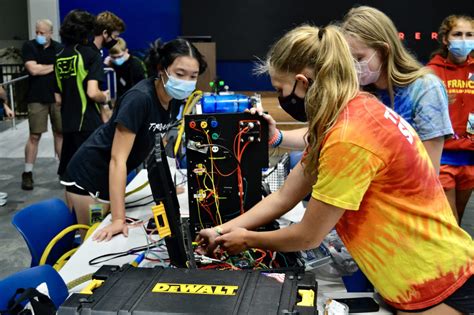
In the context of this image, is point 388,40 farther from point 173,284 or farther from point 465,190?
point 465,190

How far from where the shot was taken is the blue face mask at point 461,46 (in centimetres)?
313

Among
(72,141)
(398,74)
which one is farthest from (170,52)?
(72,141)

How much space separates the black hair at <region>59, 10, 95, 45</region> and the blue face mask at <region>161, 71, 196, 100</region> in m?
1.87

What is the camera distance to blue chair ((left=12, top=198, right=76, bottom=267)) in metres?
2.34

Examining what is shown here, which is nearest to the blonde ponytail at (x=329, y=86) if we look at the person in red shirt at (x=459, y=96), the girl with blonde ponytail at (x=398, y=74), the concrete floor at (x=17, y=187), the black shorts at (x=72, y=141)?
the girl with blonde ponytail at (x=398, y=74)

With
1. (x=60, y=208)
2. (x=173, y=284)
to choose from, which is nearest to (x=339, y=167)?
(x=173, y=284)

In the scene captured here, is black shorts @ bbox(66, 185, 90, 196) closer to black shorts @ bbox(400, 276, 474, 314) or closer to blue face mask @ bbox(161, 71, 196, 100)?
blue face mask @ bbox(161, 71, 196, 100)

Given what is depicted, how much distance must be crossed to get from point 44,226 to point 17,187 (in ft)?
10.5

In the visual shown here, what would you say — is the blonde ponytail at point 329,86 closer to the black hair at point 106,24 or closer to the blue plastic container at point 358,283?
the blue plastic container at point 358,283

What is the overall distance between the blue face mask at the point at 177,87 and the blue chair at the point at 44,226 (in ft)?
2.51

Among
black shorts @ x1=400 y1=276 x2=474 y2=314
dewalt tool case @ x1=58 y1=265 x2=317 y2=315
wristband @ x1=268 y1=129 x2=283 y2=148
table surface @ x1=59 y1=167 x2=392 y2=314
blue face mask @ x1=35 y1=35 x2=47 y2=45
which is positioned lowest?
table surface @ x1=59 y1=167 x2=392 y2=314

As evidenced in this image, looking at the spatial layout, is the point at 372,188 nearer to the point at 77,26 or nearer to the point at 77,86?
the point at 77,26

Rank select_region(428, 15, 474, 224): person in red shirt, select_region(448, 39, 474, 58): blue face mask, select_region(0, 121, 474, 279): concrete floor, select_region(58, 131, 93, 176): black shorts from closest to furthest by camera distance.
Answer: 1. select_region(428, 15, 474, 224): person in red shirt
2. select_region(448, 39, 474, 58): blue face mask
3. select_region(0, 121, 474, 279): concrete floor
4. select_region(58, 131, 93, 176): black shorts

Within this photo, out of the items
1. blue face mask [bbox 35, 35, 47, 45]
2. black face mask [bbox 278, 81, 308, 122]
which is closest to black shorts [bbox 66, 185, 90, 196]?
black face mask [bbox 278, 81, 308, 122]
